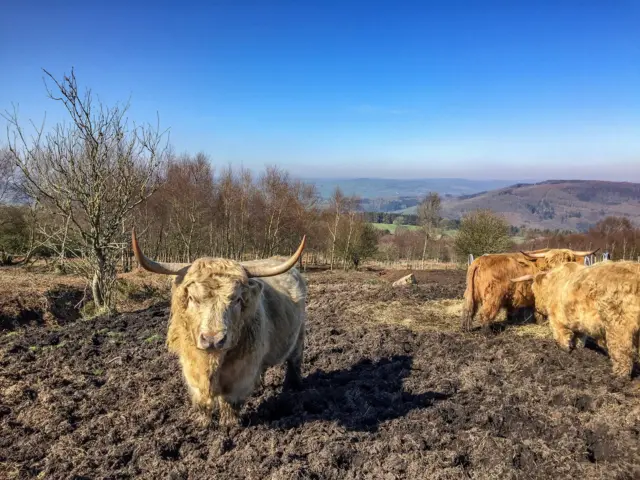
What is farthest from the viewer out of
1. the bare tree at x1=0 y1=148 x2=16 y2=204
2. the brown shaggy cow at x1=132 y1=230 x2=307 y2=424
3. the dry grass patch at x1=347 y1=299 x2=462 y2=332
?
the bare tree at x1=0 y1=148 x2=16 y2=204

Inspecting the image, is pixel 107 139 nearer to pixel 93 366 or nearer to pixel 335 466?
pixel 93 366

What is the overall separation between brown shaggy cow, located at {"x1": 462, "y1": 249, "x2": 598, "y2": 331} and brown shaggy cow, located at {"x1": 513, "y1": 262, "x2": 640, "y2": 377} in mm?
1181

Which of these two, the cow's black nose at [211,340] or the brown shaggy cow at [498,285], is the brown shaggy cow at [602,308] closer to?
the brown shaggy cow at [498,285]

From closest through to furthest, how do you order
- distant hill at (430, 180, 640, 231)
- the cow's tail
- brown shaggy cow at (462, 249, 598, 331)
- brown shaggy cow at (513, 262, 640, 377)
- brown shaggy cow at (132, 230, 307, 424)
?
brown shaggy cow at (132, 230, 307, 424)
brown shaggy cow at (513, 262, 640, 377)
brown shaggy cow at (462, 249, 598, 331)
the cow's tail
distant hill at (430, 180, 640, 231)

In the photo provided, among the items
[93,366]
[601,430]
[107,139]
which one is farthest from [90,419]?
[107,139]

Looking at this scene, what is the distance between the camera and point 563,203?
423 feet

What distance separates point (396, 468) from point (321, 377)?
2.39m

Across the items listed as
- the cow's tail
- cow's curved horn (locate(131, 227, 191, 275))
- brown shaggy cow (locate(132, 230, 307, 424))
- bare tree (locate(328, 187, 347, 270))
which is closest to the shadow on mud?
brown shaggy cow (locate(132, 230, 307, 424))

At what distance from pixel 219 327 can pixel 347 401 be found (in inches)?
85.1

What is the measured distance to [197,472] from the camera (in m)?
3.36

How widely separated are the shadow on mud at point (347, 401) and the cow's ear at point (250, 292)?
1356 millimetres

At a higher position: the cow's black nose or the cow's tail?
the cow's black nose

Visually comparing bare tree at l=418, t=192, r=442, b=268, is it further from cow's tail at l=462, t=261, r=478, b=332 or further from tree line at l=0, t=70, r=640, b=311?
cow's tail at l=462, t=261, r=478, b=332

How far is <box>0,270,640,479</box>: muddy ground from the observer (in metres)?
3.40
